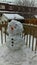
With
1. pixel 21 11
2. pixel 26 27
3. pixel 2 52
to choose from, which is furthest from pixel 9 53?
pixel 21 11

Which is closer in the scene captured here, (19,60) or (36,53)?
(19,60)

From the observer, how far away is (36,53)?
2.04 m

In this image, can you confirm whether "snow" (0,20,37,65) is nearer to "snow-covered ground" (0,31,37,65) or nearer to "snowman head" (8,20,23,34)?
"snow-covered ground" (0,31,37,65)

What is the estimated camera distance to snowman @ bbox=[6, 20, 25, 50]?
182 cm

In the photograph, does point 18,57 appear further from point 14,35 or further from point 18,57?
point 14,35

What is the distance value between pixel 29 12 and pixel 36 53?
1.57 meters

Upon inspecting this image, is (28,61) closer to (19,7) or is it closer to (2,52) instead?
(2,52)

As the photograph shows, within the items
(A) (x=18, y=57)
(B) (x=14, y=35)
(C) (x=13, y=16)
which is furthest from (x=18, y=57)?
(C) (x=13, y=16)

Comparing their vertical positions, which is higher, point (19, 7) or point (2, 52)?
point (19, 7)

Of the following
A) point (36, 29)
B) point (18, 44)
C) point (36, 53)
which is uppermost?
point (36, 29)

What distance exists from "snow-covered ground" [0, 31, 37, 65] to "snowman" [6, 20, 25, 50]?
0.08 meters

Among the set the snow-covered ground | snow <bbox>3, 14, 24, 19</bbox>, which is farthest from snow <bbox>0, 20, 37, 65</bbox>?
snow <bbox>3, 14, 24, 19</bbox>

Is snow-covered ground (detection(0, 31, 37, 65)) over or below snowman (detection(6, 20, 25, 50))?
below

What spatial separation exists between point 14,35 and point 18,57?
29 centimetres
